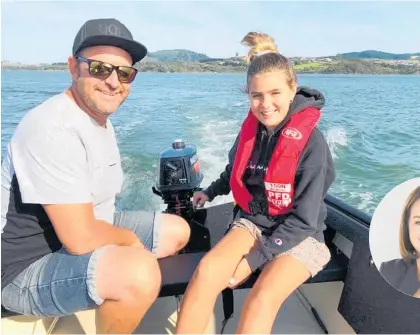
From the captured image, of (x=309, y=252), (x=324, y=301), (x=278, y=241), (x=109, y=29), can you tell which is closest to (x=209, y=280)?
(x=278, y=241)

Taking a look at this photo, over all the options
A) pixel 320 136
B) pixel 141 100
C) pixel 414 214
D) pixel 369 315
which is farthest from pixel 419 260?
pixel 141 100

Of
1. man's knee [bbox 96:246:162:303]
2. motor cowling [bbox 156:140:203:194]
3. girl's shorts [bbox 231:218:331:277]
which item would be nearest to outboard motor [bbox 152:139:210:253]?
motor cowling [bbox 156:140:203:194]

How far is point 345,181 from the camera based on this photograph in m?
6.03

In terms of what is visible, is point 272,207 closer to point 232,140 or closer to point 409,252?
point 409,252

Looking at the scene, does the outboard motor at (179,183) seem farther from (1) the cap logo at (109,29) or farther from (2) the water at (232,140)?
(1) the cap logo at (109,29)

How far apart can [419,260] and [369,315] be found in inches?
13.0

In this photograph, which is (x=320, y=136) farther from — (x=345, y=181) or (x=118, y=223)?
(x=345, y=181)

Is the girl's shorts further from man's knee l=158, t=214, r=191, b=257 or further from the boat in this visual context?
man's knee l=158, t=214, r=191, b=257

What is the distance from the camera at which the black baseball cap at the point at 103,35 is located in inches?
64.2

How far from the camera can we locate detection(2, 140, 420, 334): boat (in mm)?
1733

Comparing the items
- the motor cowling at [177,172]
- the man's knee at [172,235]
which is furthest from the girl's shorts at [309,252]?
the motor cowling at [177,172]

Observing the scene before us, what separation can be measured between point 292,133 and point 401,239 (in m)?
0.62

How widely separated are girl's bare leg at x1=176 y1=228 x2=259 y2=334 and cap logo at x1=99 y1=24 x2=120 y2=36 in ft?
3.08

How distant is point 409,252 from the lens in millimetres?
1643
